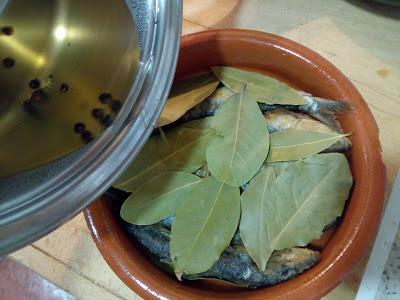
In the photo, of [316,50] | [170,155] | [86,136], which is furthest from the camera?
[316,50]

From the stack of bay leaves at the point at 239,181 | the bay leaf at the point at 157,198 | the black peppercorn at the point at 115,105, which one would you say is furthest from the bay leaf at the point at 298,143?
the black peppercorn at the point at 115,105

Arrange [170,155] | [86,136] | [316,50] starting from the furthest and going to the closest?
[316,50] < [170,155] < [86,136]

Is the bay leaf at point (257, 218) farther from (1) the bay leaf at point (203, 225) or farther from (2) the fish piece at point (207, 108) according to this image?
(2) the fish piece at point (207, 108)

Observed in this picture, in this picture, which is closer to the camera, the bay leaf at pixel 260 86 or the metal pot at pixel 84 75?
the metal pot at pixel 84 75

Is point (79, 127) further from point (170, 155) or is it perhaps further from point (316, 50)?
point (316, 50)

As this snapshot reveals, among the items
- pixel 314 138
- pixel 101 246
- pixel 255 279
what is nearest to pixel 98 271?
pixel 101 246

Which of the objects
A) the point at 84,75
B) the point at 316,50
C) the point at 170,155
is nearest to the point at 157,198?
the point at 170,155

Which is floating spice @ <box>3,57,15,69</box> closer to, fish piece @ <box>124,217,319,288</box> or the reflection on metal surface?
the reflection on metal surface
